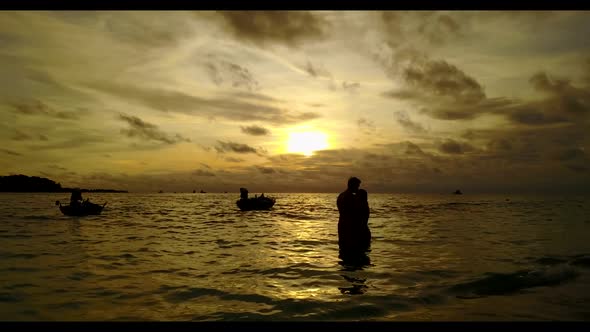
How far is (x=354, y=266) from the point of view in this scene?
14297mm

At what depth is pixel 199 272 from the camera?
13.4m

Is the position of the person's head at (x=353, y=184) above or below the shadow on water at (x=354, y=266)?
above

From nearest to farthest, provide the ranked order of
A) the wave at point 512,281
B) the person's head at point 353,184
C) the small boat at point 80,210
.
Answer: the wave at point 512,281, the person's head at point 353,184, the small boat at point 80,210

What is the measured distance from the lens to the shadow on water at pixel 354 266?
426 inches

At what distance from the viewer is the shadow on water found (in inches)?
426

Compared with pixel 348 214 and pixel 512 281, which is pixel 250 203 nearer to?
pixel 348 214

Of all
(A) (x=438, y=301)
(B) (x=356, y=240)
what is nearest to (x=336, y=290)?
(A) (x=438, y=301)

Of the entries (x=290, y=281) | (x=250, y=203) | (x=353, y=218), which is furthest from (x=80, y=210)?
(x=290, y=281)

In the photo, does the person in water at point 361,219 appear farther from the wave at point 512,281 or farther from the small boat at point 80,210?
the small boat at point 80,210

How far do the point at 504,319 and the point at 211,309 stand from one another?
6498 millimetres

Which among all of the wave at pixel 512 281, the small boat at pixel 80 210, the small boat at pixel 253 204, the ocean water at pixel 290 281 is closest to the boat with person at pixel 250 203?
the small boat at pixel 253 204

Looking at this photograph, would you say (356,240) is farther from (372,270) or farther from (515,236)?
(515,236)

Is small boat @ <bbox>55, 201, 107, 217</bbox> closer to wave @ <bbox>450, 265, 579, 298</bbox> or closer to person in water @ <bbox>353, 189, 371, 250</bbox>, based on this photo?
person in water @ <bbox>353, 189, 371, 250</bbox>
